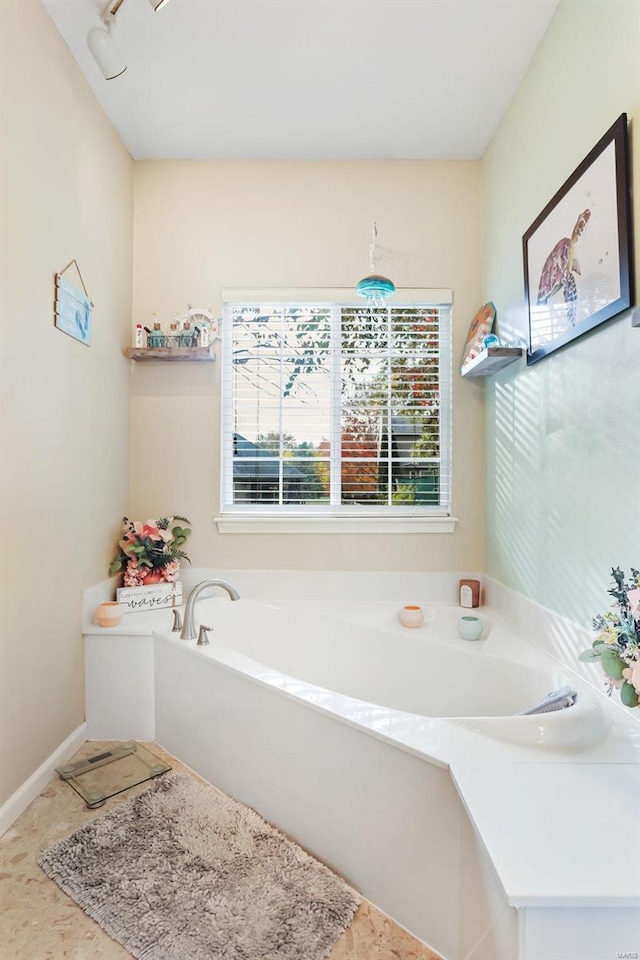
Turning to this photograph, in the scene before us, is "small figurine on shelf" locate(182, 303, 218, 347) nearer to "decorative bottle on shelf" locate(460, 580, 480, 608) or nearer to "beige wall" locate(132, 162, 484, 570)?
"beige wall" locate(132, 162, 484, 570)

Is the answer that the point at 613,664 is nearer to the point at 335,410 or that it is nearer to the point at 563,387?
the point at 563,387

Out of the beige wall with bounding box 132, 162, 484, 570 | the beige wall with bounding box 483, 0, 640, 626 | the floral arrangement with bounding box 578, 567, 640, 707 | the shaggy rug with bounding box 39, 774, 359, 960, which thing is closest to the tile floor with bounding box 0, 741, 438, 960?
the shaggy rug with bounding box 39, 774, 359, 960

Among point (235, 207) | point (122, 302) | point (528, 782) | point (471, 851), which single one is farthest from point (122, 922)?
point (235, 207)

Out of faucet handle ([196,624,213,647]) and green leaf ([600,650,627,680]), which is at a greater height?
green leaf ([600,650,627,680])

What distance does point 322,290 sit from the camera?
2752mm

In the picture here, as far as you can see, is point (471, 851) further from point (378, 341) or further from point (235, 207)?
point (235, 207)

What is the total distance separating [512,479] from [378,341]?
104 centimetres

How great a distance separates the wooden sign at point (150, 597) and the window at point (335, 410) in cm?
49

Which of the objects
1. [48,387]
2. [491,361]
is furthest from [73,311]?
[491,361]

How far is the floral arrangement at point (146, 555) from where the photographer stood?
2.54 metres

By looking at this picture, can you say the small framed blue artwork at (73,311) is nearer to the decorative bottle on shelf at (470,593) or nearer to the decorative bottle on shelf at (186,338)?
the decorative bottle on shelf at (186,338)

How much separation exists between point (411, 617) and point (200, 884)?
4.34 feet

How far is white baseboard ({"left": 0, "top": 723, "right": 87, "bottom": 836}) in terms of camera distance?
5.66ft

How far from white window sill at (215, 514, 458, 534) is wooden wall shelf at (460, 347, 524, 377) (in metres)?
0.75
